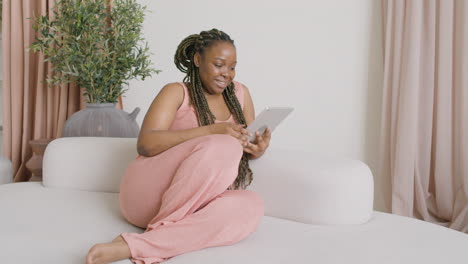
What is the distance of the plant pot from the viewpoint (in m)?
2.36

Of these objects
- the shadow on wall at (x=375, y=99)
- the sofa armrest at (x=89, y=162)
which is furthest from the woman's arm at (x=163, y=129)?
the shadow on wall at (x=375, y=99)

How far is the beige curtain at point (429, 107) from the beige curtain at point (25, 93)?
193 cm

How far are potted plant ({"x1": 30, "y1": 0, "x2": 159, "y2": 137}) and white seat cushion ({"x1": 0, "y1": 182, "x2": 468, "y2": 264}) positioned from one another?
80cm

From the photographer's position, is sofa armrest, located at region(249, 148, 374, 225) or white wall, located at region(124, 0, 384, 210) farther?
white wall, located at region(124, 0, 384, 210)

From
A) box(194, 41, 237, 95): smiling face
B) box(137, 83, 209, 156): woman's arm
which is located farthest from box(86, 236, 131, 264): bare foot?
box(194, 41, 237, 95): smiling face

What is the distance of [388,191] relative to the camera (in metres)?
2.65

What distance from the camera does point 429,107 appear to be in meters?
2.43

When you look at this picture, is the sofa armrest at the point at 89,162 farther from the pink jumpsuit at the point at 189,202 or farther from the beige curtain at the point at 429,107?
the beige curtain at the point at 429,107

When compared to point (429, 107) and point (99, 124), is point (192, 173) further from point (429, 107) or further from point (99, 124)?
point (429, 107)

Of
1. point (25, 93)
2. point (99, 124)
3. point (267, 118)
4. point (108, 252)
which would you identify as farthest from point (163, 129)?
point (25, 93)

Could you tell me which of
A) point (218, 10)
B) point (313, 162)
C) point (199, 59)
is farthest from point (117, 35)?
point (313, 162)

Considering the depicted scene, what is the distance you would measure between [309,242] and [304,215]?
0.71 feet

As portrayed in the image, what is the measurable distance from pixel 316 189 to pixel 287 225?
0.15 m

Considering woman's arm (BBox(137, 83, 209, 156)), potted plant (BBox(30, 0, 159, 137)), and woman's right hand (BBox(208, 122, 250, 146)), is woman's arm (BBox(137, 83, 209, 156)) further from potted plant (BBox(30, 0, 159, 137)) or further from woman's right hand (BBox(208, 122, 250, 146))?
potted plant (BBox(30, 0, 159, 137))
